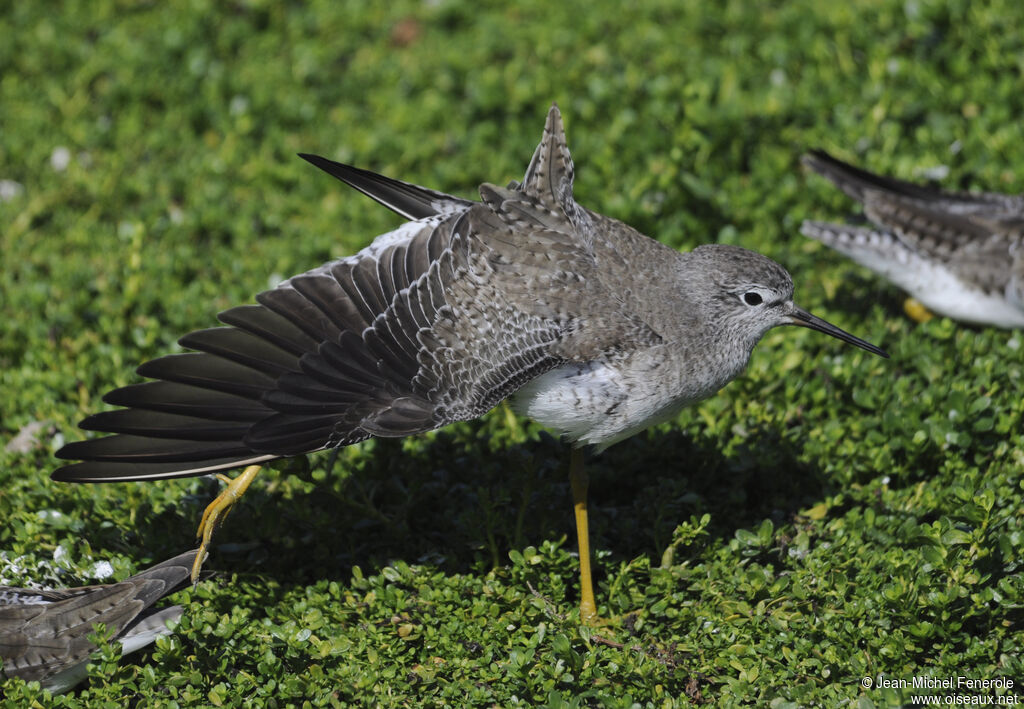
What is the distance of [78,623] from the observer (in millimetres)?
5617

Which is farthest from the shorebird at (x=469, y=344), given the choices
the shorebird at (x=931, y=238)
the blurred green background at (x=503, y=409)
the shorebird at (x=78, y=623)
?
the shorebird at (x=931, y=238)

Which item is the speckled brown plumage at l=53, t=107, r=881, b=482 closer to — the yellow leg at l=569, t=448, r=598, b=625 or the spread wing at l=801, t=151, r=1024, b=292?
the yellow leg at l=569, t=448, r=598, b=625

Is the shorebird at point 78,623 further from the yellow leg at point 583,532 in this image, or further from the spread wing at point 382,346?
the yellow leg at point 583,532


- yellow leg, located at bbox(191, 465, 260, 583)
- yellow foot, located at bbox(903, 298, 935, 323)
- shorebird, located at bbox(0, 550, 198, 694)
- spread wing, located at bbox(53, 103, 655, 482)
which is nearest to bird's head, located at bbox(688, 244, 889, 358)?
spread wing, located at bbox(53, 103, 655, 482)

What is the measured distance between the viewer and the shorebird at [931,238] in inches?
298

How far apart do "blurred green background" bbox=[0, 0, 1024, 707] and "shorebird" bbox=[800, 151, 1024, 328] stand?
31cm

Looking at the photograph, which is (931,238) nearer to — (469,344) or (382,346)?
(469,344)

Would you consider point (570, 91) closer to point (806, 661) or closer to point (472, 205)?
point (472, 205)

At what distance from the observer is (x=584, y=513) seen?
6066mm

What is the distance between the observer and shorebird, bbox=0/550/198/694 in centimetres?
552

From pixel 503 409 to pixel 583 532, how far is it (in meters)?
1.40

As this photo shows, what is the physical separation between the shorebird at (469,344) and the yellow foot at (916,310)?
1.87m

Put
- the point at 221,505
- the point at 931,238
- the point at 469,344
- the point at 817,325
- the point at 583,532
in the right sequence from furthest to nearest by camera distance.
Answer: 1. the point at 931,238
2. the point at 817,325
3. the point at 583,532
4. the point at 221,505
5. the point at 469,344

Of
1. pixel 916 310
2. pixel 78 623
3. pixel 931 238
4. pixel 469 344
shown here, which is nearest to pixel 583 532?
pixel 469 344
